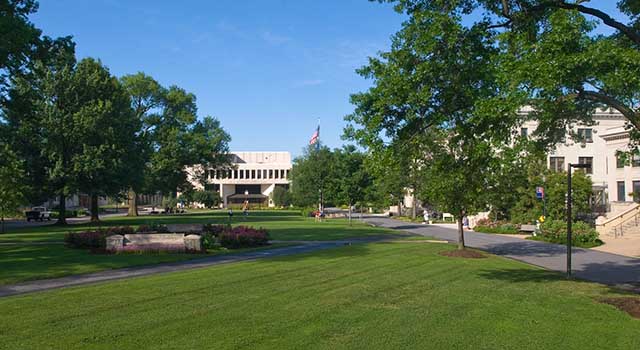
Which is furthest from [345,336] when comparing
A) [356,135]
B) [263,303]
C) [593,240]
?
[593,240]

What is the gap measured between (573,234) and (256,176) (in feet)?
388

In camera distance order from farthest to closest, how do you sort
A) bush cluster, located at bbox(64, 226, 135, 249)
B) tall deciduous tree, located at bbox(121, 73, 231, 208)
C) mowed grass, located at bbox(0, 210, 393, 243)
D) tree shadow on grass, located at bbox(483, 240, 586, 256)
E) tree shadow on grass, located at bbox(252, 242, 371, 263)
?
tall deciduous tree, located at bbox(121, 73, 231, 208)
mowed grass, located at bbox(0, 210, 393, 243)
tree shadow on grass, located at bbox(483, 240, 586, 256)
bush cluster, located at bbox(64, 226, 135, 249)
tree shadow on grass, located at bbox(252, 242, 371, 263)

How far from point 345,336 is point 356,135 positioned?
4827 millimetres

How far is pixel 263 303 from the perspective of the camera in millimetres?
10953

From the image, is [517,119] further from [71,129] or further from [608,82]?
[71,129]

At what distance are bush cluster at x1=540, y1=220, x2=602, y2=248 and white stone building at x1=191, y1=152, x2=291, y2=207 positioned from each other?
11119 centimetres

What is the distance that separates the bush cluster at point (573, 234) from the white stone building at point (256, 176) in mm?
111187

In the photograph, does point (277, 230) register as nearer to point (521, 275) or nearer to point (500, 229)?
point (500, 229)

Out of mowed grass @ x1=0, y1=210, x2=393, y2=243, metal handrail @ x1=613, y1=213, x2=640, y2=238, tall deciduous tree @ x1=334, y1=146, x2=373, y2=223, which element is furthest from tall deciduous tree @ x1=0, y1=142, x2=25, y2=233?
metal handrail @ x1=613, y1=213, x2=640, y2=238

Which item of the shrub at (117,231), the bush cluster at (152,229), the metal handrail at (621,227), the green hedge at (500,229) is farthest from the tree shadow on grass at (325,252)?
the metal handrail at (621,227)

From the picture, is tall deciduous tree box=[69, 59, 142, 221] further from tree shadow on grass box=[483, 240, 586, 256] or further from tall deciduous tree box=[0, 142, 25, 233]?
tree shadow on grass box=[483, 240, 586, 256]

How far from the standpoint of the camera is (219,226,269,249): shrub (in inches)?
958

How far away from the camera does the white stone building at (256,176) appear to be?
143 meters

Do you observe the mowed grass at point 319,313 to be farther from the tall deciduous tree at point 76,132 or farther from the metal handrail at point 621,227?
the tall deciduous tree at point 76,132
